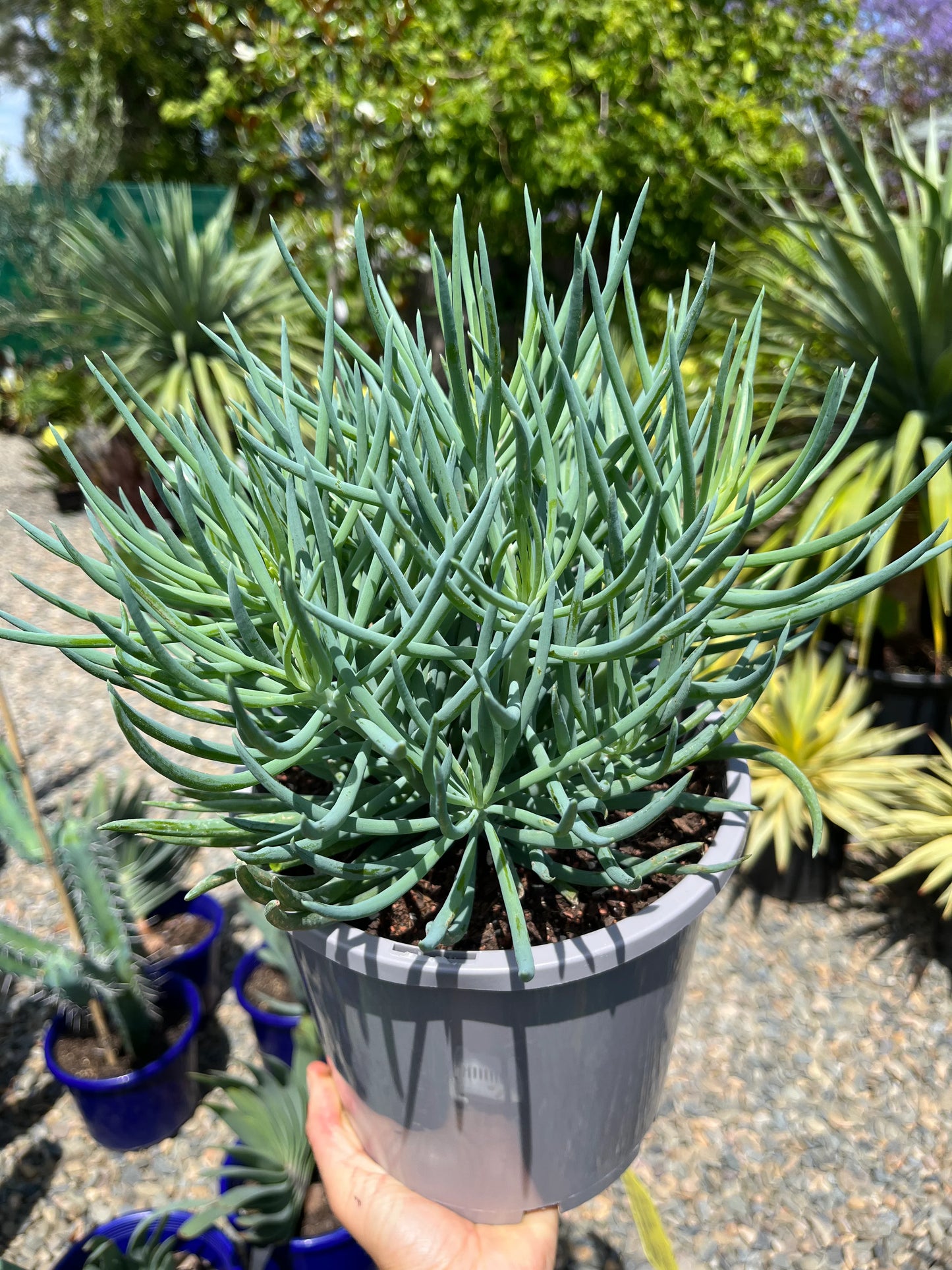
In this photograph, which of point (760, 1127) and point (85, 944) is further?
point (760, 1127)

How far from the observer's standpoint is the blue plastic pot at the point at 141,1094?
1393 millimetres

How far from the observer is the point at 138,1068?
1.45m

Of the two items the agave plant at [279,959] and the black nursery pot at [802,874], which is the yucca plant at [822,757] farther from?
the agave plant at [279,959]

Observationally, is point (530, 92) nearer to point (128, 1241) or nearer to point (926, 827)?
point (926, 827)

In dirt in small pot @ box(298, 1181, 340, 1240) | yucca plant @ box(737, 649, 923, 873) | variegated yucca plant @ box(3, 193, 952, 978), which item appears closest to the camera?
variegated yucca plant @ box(3, 193, 952, 978)

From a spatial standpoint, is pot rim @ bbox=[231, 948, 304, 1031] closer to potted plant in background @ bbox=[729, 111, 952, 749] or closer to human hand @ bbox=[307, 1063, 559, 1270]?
human hand @ bbox=[307, 1063, 559, 1270]

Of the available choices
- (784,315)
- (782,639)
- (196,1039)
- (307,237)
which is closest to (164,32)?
(307,237)

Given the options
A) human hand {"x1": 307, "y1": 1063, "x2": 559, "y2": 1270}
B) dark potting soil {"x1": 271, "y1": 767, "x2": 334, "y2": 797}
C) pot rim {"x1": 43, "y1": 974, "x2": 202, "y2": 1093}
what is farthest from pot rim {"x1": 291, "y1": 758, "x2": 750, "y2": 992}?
pot rim {"x1": 43, "y1": 974, "x2": 202, "y2": 1093}

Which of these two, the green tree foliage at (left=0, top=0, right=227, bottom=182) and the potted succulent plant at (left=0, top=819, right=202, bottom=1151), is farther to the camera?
the green tree foliage at (left=0, top=0, right=227, bottom=182)

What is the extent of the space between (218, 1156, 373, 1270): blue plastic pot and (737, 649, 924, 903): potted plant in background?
945 millimetres

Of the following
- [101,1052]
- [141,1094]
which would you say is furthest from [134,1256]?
[101,1052]

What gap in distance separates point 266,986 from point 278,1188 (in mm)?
544

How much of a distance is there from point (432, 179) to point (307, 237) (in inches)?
25.9

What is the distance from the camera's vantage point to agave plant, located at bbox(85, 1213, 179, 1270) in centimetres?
108
